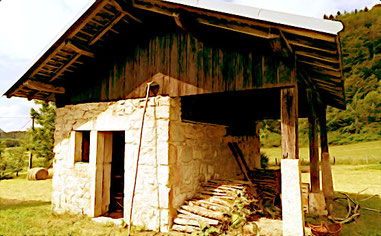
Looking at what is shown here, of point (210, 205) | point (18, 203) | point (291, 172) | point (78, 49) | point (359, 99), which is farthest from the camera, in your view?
point (359, 99)

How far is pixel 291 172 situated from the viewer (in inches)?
155

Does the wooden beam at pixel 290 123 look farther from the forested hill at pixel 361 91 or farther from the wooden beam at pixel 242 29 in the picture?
the forested hill at pixel 361 91

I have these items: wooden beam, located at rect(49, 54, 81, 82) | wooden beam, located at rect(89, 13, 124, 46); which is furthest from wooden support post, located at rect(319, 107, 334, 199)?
wooden beam, located at rect(49, 54, 81, 82)

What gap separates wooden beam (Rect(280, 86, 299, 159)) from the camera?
407cm

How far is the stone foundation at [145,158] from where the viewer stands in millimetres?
5113

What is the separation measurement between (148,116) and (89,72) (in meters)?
2.33

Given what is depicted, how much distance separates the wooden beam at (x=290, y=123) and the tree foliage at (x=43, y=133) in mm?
14055

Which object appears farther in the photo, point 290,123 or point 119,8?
point 119,8

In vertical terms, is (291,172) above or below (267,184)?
above

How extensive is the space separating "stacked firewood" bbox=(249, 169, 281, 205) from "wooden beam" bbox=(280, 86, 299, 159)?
2.97 m

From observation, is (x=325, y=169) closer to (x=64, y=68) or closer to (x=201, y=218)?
(x=201, y=218)

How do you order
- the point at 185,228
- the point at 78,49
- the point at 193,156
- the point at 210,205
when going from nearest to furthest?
1. the point at 185,228
2. the point at 210,205
3. the point at 78,49
4. the point at 193,156

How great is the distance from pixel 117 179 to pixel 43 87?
338 cm

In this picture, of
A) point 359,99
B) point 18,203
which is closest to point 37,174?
point 18,203
